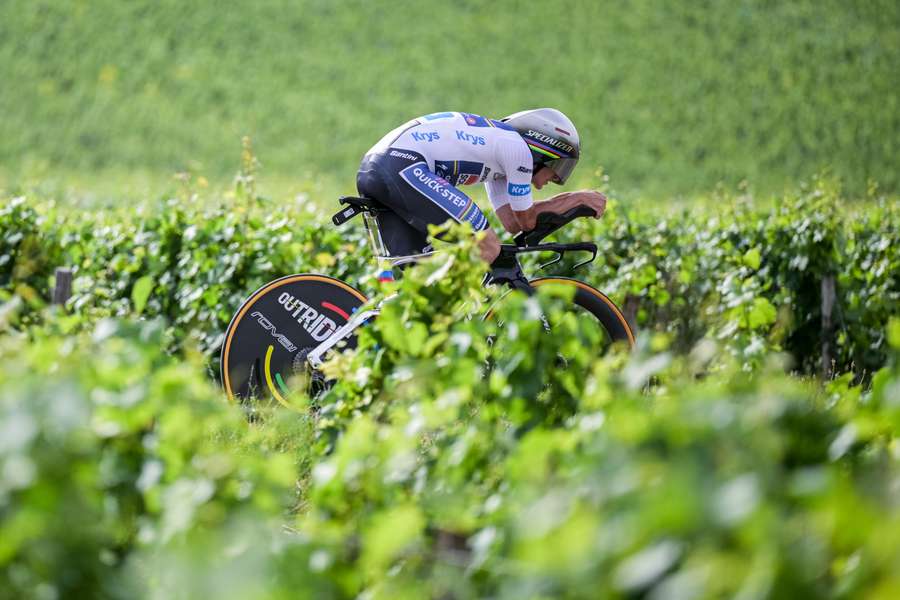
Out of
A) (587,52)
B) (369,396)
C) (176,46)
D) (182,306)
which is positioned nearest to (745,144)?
(587,52)

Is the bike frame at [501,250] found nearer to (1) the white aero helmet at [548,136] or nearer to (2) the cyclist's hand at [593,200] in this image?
(2) the cyclist's hand at [593,200]

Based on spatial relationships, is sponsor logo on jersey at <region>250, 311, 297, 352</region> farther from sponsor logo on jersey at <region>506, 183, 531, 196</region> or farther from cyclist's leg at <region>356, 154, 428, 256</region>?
sponsor logo on jersey at <region>506, 183, 531, 196</region>

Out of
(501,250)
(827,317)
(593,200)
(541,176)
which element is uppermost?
(541,176)

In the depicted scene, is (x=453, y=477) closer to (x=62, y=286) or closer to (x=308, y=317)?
(x=308, y=317)

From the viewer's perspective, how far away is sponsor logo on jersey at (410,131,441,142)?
540 centimetres

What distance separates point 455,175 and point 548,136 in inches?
23.0

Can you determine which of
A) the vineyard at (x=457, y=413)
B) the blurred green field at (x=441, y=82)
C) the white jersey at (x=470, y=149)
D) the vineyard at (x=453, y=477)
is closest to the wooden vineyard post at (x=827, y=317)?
the vineyard at (x=457, y=413)

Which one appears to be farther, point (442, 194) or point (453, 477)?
point (442, 194)

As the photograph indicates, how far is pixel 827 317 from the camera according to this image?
802 centimetres

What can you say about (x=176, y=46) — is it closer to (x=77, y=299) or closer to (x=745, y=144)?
(x=745, y=144)

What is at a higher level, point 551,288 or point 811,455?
point 551,288

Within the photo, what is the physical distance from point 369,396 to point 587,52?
3876 cm

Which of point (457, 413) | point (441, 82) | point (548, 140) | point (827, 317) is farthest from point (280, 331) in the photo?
point (441, 82)

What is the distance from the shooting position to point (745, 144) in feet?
110
